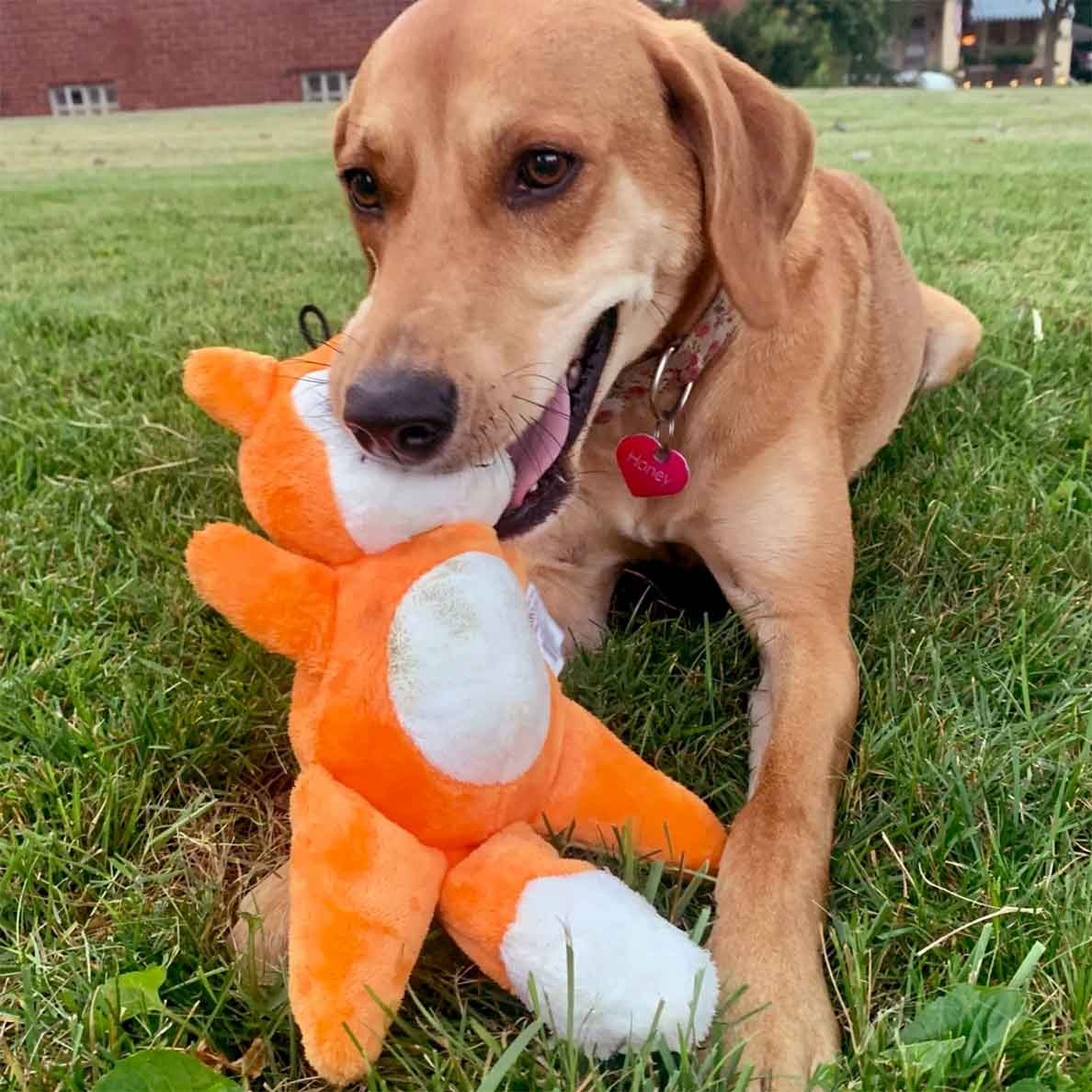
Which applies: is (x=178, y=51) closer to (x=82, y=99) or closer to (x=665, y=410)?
(x=82, y=99)

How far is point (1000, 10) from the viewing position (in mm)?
44906

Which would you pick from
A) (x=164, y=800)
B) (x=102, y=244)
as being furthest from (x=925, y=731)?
(x=102, y=244)

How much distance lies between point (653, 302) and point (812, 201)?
3.00ft

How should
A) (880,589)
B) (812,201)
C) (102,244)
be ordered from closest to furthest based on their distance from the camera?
(880,589) → (812,201) → (102,244)

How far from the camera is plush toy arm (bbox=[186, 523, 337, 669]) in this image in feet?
5.20

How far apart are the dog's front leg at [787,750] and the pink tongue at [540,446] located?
1.79 feet

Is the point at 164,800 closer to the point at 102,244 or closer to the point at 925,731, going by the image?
the point at 925,731

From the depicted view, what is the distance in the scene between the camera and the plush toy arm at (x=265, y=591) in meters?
1.59

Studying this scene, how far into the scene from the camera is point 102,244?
7680mm

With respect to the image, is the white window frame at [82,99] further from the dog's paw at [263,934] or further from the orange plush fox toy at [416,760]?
the dog's paw at [263,934]

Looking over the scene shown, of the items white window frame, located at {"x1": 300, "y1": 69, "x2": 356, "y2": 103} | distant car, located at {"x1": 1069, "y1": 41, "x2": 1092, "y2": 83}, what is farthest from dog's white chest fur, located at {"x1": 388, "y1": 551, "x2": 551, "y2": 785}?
distant car, located at {"x1": 1069, "y1": 41, "x2": 1092, "y2": 83}

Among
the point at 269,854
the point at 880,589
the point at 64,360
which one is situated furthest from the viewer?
the point at 64,360

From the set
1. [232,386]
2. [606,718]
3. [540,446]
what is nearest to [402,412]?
[232,386]

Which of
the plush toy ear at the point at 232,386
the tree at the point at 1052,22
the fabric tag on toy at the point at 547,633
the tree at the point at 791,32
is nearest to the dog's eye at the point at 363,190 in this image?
the plush toy ear at the point at 232,386
